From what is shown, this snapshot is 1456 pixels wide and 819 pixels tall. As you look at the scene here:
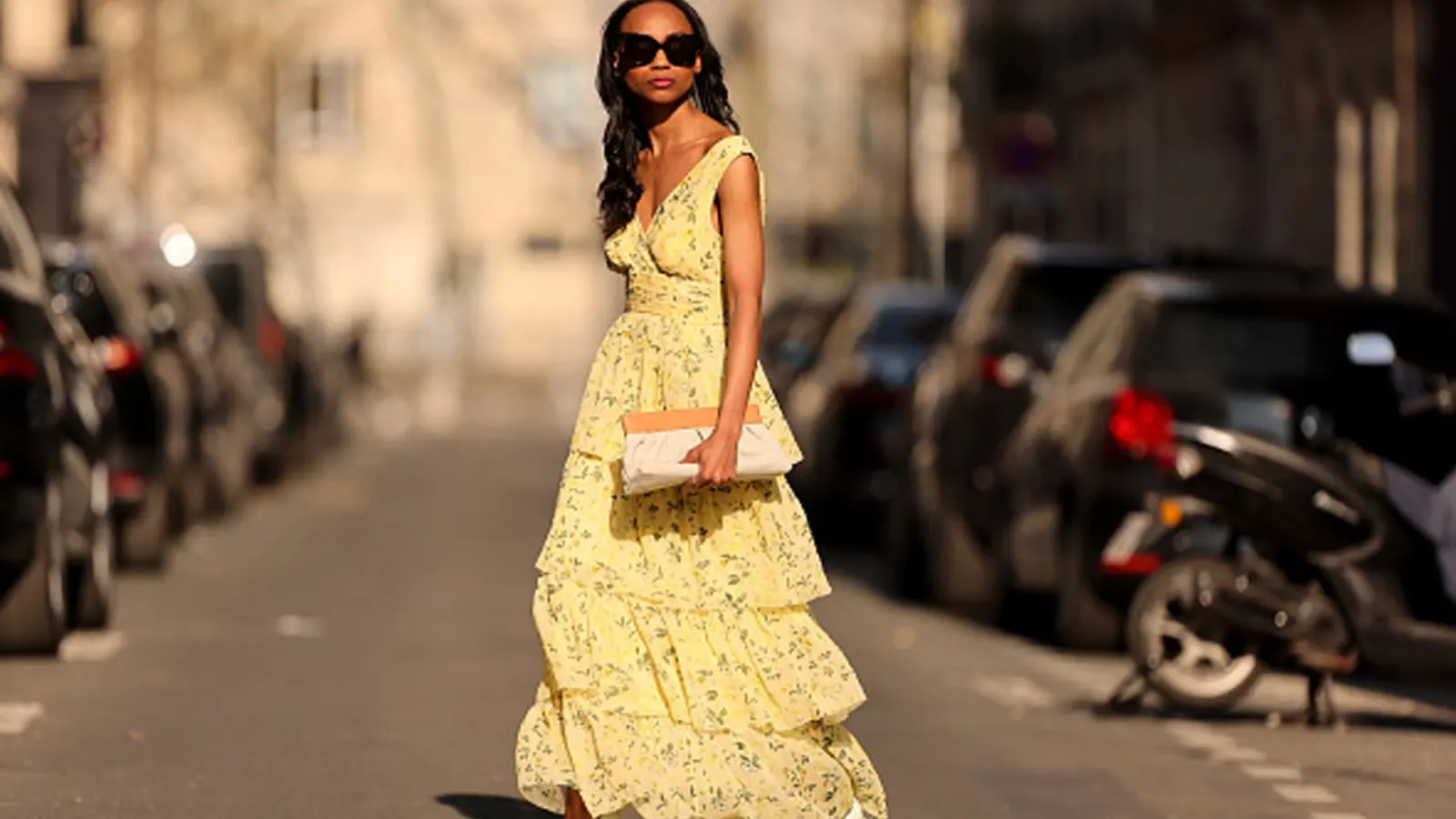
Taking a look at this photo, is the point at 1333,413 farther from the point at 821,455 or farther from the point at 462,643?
the point at 821,455

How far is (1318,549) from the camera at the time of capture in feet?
44.0

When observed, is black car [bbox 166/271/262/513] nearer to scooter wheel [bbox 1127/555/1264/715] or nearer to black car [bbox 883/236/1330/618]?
black car [bbox 883/236/1330/618]

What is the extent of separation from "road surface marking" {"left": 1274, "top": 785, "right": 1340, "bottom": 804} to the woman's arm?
2920 mm

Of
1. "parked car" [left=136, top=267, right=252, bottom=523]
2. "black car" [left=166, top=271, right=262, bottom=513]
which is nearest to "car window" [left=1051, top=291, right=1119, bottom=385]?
"parked car" [left=136, top=267, right=252, bottom=523]

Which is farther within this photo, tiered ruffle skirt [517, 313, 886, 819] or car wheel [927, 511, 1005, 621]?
car wheel [927, 511, 1005, 621]

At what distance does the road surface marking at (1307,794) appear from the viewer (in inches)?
438

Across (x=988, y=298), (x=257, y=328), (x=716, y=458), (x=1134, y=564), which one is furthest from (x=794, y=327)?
(x=716, y=458)

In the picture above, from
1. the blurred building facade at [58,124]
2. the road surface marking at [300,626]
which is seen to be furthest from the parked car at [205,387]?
the blurred building facade at [58,124]

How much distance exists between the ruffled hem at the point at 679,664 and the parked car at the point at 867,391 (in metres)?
14.7

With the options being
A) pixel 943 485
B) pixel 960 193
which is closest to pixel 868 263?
pixel 960 193

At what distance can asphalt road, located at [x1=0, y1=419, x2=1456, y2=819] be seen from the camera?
35.9 feet

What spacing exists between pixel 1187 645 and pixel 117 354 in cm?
834

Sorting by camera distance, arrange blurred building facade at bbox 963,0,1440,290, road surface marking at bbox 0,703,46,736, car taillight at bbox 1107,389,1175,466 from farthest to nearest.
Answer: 1. blurred building facade at bbox 963,0,1440,290
2. car taillight at bbox 1107,389,1175,466
3. road surface marking at bbox 0,703,46,736

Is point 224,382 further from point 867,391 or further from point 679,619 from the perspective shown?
point 679,619
